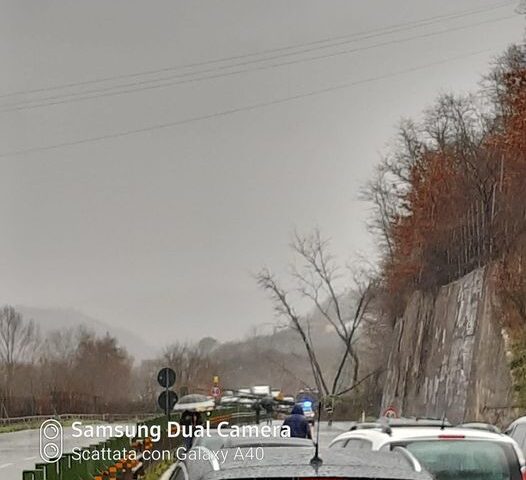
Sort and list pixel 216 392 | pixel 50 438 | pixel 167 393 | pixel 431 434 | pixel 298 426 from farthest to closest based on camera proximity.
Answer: pixel 216 392, pixel 167 393, pixel 50 438, pixel 298 426, pixel 431 434

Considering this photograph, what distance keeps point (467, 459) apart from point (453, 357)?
38.2 metres

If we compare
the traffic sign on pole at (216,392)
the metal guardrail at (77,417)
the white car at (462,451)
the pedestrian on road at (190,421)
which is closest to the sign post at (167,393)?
the pedestrian on road at (190,421)

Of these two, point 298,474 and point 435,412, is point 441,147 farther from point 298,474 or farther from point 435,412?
point 298,474

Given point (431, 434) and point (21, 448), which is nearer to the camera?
point (431, 434)

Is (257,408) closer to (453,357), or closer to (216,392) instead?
(216,392)

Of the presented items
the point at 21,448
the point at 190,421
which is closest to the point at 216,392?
the point at 190,421

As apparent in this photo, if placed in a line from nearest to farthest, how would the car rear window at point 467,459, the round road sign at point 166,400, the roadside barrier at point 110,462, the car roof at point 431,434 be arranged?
the car rear window at point 467,459 < the car roof at point 431,434 < the roadside barrier at point 110,462 < the round road sign at point 166,400

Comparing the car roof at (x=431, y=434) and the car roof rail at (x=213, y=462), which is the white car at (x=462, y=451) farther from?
the car roof rail at (x=213, y=462)

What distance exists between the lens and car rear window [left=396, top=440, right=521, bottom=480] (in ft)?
31.6

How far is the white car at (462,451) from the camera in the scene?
31.7ft

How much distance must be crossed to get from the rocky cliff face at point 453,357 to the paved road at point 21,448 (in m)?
14.8

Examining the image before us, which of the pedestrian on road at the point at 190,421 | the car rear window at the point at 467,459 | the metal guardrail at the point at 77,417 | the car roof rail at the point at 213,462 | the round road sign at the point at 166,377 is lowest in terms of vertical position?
the car rear window at the point at 467,459

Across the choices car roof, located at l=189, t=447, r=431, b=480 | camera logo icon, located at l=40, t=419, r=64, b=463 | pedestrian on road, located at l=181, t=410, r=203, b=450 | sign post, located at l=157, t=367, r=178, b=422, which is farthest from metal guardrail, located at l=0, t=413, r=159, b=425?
car roof, located at l=189, t=447, r=431, b=480

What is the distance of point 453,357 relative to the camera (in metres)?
47.5
